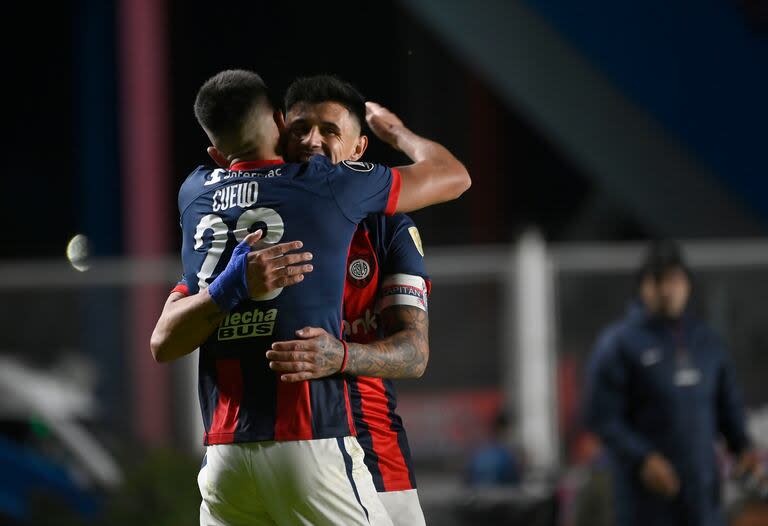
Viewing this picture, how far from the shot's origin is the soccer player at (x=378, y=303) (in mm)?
3271

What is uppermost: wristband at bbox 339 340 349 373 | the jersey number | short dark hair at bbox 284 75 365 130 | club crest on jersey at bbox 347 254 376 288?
short dark hair at bbox 284 75 365 130

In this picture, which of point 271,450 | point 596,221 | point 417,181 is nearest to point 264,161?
point 417,181

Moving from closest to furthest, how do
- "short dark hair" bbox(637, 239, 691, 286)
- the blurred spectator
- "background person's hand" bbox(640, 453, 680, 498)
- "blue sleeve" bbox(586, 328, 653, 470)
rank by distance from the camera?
"background person's hand" bbox(640, 453, 680, 498), "blue sleeve" bbox(586, 328, 653, 470), "short dark hair" bbox(637, 239, 691, 286), the blurred spectator

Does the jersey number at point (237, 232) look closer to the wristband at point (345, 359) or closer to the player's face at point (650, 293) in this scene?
the wristband at point (345, 359)

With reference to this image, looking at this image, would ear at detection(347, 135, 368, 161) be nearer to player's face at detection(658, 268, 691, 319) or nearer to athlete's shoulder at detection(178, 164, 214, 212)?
athlete's shoulder at detection(178, 164, 214, 212)

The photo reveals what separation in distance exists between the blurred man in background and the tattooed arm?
302 cm

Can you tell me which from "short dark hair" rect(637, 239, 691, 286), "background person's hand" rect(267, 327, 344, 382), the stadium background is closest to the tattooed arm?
"background person's hand" rect(267, 327, 344, 382)

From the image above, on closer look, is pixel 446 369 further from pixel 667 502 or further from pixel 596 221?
pixel 596 221

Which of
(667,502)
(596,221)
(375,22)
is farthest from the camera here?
(375,22)

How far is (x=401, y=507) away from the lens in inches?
134

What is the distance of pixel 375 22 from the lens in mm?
20281

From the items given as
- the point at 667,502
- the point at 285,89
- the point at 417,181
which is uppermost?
the point at 285,89

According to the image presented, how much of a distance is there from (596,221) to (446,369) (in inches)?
363

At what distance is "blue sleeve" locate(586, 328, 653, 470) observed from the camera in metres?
6.02
